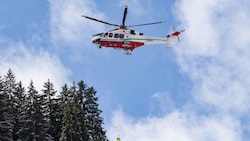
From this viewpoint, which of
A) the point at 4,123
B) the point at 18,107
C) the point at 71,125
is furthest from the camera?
the point at 18,107

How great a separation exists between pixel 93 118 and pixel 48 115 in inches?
248

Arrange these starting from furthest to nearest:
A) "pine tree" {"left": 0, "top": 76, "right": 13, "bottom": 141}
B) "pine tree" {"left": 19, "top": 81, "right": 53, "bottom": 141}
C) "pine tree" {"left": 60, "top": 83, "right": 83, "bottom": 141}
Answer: "pine tree" {"left": 19, "top": 81, "right": 53, "bottom": 141} < "pine tree" {"left": 60, "top": 83, "right": 83, "bottom": 141} < "pine tree" {"left": 0, "top": 76, "right": 13, "bottom": 141}

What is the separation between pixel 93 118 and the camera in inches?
3007

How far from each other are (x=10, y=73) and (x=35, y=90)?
12083 mm

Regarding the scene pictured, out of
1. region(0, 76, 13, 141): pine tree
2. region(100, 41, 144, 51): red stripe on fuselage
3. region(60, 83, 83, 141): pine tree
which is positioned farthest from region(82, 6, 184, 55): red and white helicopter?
region(0, 76, 13, 141): pine tree

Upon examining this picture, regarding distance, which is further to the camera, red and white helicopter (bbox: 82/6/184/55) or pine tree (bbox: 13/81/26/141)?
pine tree (bbox: 13/81/26/141)

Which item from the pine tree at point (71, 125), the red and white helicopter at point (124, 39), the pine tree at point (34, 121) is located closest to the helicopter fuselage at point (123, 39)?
the red and white helicopter at point (124, 39)

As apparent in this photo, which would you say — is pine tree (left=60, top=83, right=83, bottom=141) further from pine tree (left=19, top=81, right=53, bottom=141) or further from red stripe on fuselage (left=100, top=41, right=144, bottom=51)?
red stripe on fuselage (left=100, top=41, right=144, bottom=51)

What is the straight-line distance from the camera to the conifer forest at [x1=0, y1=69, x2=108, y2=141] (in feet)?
222

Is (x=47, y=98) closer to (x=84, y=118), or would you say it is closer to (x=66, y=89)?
(x=66, y=89)

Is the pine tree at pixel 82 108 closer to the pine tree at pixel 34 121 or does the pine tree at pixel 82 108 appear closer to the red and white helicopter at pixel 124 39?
the pine tree at pixel 34 121

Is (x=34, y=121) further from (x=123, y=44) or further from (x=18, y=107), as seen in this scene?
(x=123, y=44)

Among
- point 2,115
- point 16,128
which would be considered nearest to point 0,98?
point 2,115

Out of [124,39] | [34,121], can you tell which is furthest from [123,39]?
[34,121]
